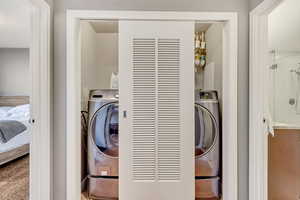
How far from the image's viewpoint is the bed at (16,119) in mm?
3175

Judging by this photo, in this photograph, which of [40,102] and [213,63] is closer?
[40,102]

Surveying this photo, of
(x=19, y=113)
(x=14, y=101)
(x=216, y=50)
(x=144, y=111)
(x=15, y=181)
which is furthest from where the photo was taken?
(x=14, y=101)

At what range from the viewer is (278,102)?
2.48m

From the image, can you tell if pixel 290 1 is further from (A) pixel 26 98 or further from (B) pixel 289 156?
(A) pixel 26 98

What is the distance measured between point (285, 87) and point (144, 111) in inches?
70.6

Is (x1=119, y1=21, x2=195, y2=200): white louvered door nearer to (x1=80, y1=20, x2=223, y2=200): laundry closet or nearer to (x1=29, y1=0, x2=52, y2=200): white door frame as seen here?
(x1=80, y1=20, x2=223, y2=200): laundry closet

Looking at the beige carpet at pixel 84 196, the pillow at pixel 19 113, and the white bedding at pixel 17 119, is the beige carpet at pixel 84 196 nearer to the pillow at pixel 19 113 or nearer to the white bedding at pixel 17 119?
the white bedding at pixel 17 119

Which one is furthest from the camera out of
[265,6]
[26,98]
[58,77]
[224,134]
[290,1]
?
[26,98]

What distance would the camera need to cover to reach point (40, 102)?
1626 millimetres

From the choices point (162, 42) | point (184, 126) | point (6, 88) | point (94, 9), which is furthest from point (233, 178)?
point (6, 88)

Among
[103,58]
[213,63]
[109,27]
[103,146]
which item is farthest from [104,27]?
[103,146]

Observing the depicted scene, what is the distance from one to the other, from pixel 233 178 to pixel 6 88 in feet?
16.5

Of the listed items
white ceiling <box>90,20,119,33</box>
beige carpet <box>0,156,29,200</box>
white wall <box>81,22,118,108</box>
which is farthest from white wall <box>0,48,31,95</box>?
white ceiling <box>90,20,119,33</box>

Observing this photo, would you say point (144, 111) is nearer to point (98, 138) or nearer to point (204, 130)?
point (98, 138)
